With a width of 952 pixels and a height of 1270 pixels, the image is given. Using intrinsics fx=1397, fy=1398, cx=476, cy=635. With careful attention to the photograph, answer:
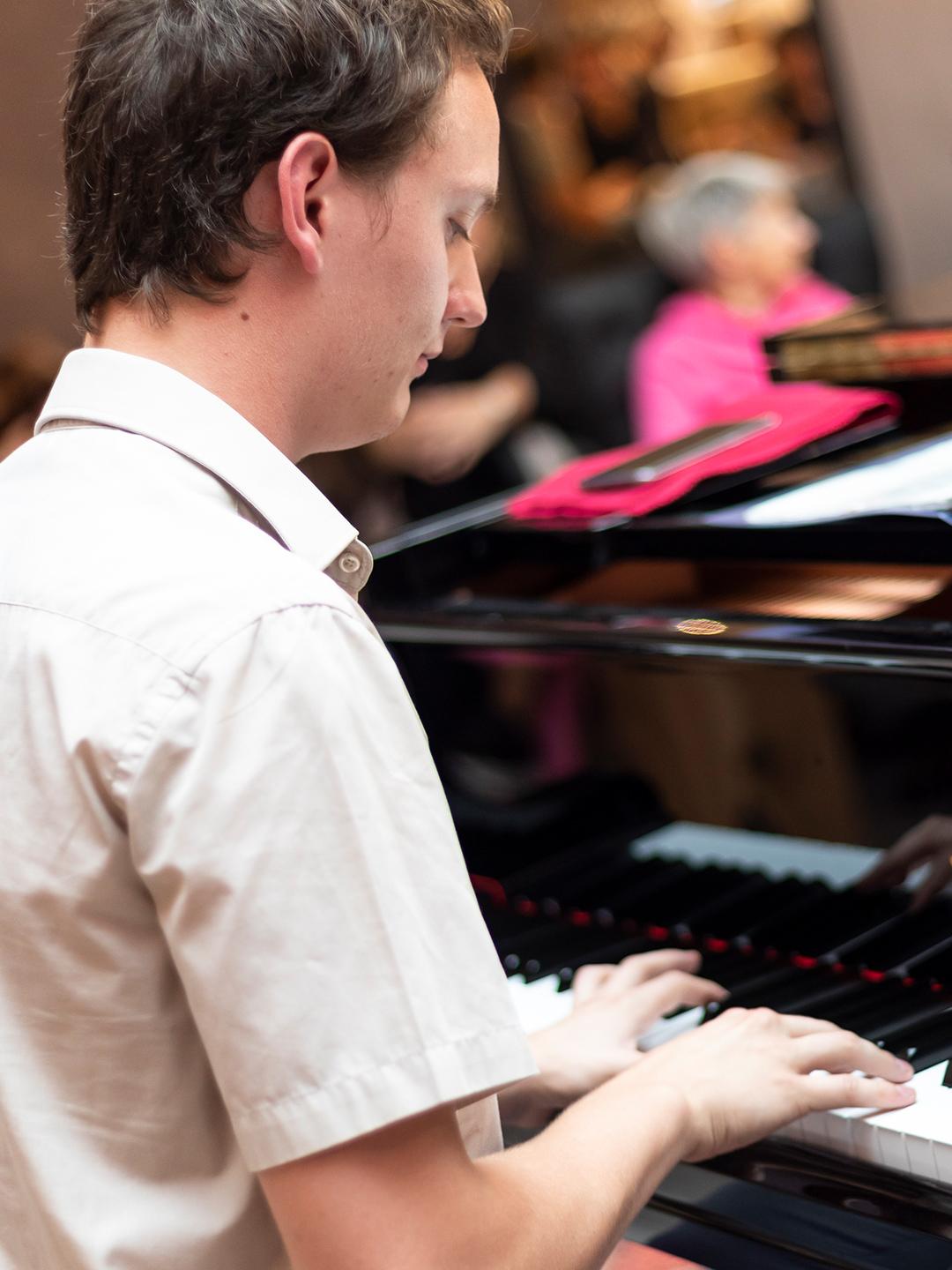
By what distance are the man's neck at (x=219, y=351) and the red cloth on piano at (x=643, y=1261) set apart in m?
0.76

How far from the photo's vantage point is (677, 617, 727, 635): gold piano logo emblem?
1.29m

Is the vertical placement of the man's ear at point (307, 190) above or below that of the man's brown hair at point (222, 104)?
below

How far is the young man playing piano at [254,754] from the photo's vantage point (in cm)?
70

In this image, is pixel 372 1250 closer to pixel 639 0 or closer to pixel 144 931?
pixel 144 931

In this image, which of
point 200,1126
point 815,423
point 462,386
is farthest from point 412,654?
point 462,386

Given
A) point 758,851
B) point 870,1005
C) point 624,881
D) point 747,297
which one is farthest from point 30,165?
point 870,1005

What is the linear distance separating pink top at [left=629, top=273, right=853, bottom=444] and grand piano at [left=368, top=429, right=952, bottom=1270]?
2340mm

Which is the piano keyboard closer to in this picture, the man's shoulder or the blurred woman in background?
the man's shoulder

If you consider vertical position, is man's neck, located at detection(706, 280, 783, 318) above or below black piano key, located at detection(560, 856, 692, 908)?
above

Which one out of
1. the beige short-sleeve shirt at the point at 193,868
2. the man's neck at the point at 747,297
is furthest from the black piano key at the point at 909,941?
the man's neck at the point at 747,297

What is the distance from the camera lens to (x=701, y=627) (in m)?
1.31

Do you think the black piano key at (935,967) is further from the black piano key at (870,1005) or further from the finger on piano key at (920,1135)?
the finger on piano key at (920,1135)

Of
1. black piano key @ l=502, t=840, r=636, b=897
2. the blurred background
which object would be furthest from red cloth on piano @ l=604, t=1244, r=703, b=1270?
the blurred background

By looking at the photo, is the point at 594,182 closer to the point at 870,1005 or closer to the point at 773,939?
the point at 773,939
